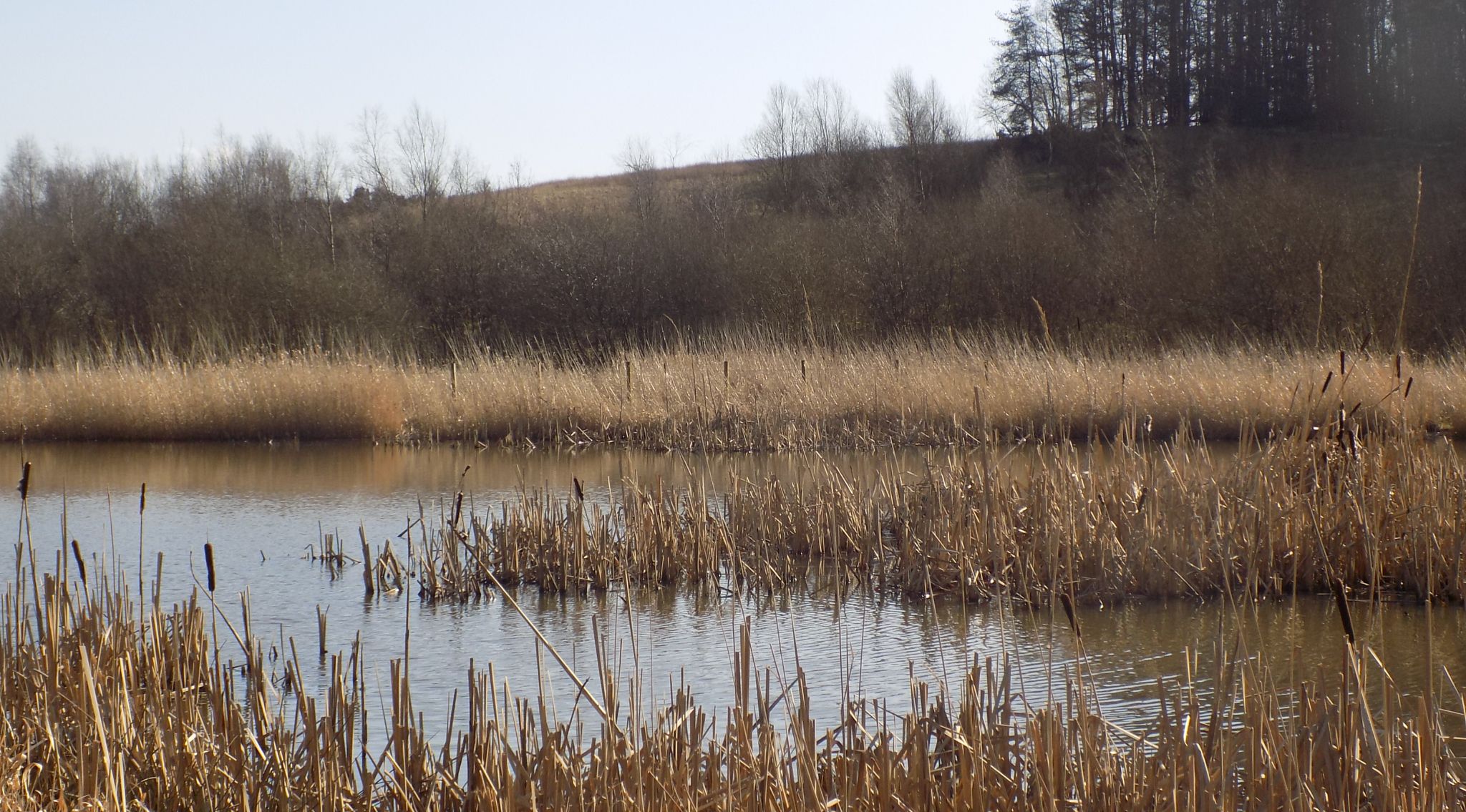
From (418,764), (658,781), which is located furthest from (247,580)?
(658,781)

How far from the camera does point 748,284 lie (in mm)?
21844

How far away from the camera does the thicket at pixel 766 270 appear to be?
18172 millimetres

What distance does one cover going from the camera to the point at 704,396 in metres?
13.6

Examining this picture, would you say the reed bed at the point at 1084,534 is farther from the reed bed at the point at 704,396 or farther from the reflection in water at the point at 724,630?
the reed bed at the point at 704,396

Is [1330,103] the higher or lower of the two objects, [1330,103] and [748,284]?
the higher

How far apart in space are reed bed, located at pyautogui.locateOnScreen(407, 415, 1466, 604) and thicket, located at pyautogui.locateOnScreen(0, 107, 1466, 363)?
10194 mm

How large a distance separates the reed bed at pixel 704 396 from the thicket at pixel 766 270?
2.06m

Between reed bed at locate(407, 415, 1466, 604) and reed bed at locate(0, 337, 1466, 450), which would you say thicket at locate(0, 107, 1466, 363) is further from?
reed bed at locate(407, 415, 1466, 604)

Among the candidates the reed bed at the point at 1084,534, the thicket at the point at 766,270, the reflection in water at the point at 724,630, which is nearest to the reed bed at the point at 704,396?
the thicket at the point at 766,270

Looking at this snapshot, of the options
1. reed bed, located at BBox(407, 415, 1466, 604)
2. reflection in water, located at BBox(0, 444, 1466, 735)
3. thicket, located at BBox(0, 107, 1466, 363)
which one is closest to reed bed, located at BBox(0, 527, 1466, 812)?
reflection in water, located at BBox(0, 444, 1466, 735)

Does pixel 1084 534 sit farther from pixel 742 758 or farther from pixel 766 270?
pixel 766 270

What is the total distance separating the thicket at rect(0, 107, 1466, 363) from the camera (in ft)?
59.6

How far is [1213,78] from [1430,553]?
33.4m

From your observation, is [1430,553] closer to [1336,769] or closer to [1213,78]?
[1336,769]
